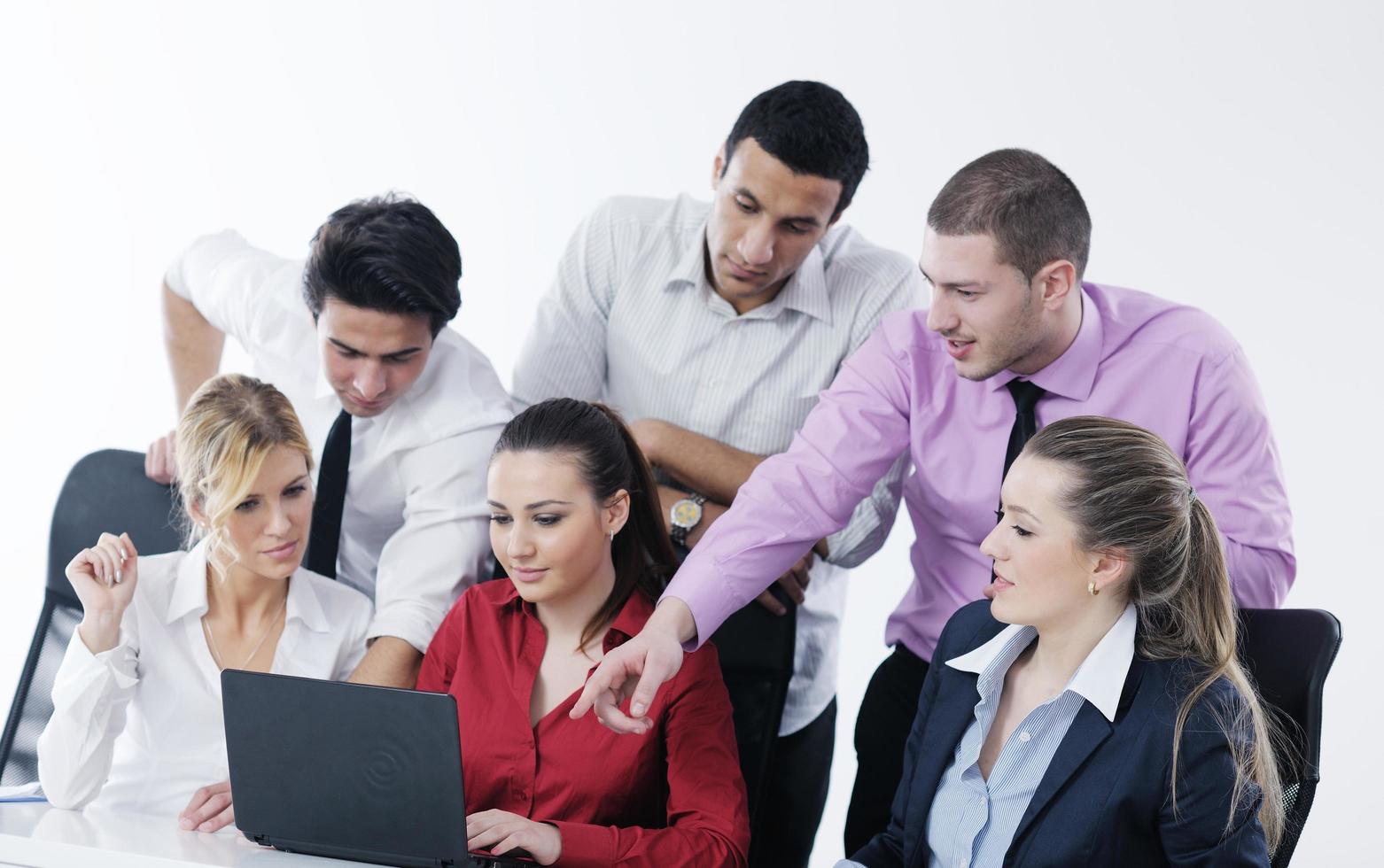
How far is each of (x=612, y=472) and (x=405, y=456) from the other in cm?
51

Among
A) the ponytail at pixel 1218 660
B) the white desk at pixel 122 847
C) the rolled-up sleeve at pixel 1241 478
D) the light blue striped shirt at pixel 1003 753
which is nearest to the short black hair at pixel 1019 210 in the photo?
the rolled-up sleeve at pixel 1241 478

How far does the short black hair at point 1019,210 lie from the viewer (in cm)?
209

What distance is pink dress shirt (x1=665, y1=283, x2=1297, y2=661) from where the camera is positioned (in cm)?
211

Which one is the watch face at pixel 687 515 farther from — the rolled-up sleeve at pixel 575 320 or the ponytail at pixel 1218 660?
the ponytail at pixel 1218 660

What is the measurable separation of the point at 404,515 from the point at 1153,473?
54.8 inches

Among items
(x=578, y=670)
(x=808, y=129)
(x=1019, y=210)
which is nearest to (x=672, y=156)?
(x=808, y=129)

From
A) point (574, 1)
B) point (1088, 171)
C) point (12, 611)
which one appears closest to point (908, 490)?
point (1088, 171)

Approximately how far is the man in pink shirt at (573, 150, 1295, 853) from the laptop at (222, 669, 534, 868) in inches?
10.9

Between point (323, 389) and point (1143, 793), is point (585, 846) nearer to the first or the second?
point (1143, 793)

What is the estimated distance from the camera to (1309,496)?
3.74m

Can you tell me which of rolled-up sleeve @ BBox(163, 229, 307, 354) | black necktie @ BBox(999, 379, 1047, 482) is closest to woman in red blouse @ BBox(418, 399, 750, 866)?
black necktie @ BBox(999, 379, 1047, 482)

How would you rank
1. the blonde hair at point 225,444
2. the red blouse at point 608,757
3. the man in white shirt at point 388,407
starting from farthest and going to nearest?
the man in white shirt at point 388,407
the blonde hair at point 225,444
the red blouse at point 608,757

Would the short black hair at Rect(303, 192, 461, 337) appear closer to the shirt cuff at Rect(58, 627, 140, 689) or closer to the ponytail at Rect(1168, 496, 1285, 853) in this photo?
the shirt cuff at Rect(58, 627, 140, 689)

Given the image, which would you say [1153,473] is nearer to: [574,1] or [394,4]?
[574,1]
